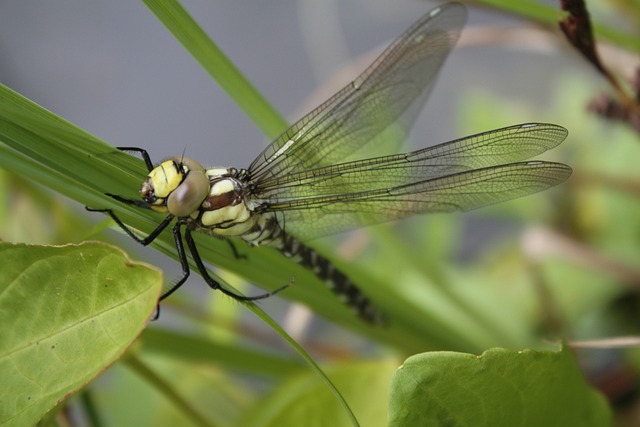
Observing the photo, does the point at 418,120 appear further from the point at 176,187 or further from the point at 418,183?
the point at 176,187

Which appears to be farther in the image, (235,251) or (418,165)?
(418,165)

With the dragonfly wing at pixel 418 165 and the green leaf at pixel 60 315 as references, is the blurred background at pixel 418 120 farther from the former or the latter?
the green leaf at pixel 60 315


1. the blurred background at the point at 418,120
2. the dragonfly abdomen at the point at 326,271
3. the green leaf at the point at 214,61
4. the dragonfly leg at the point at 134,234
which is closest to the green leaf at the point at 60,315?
the dragonfly leg at the point at 134,234

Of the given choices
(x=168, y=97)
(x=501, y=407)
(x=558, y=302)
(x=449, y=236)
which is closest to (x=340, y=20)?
(x=168, y=97)

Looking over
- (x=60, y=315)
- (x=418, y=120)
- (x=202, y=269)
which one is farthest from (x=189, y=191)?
(x=418, y=120)

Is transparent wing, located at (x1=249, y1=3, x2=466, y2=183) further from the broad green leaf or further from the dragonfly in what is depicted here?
the broad green leaf
